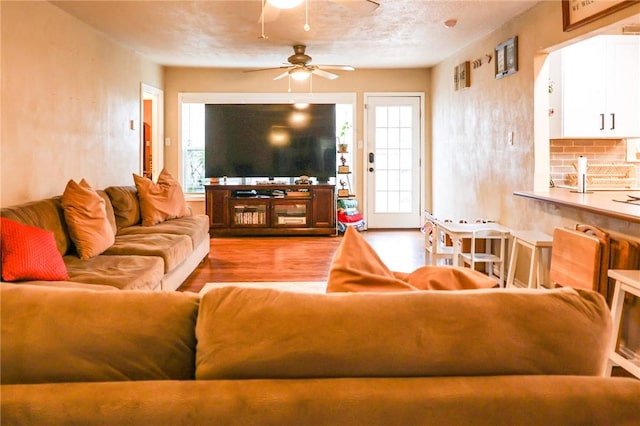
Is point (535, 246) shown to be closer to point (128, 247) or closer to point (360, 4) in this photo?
point (360, 4)

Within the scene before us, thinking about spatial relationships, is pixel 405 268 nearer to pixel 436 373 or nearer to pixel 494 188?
pixel 494 188

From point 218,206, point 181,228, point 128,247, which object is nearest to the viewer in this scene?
point 128,247

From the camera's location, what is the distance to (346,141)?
816 cm

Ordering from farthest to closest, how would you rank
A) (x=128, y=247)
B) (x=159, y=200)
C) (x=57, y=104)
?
1. (x=159, y=200)
2. (x=57, y=104)
3. (x=128, y=247)

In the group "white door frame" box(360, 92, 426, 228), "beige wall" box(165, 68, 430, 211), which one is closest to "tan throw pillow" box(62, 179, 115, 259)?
"beige wall" box(165, 68, 430, 211)

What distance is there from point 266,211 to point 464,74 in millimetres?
3298

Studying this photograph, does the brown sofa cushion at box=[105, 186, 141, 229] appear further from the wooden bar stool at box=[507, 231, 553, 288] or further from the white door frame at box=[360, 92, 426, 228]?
the white door frame at box=[360, 92, 426, 228]

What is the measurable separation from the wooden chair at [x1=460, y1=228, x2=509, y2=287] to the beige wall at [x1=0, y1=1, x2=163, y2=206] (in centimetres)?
364

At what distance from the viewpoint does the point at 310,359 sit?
100cm

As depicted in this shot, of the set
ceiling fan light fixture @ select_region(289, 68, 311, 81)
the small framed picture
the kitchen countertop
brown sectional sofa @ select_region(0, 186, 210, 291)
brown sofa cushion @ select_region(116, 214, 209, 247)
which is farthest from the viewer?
the small framed picture

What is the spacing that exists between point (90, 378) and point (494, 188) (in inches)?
182

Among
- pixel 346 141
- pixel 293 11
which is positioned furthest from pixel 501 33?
pixel 346 141

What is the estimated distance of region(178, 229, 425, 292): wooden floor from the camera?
16.0ft

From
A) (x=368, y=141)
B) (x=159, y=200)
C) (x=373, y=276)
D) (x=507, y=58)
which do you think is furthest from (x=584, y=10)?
(x=368, y=141)
